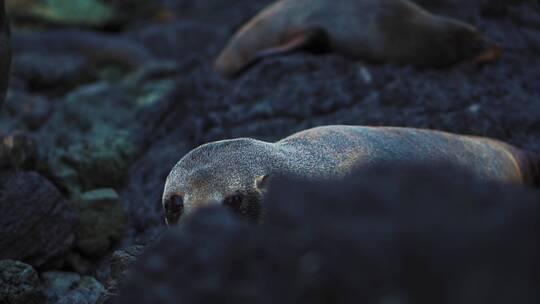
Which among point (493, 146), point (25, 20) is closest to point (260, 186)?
point (493, 146)

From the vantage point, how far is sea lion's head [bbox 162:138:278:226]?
314 cm

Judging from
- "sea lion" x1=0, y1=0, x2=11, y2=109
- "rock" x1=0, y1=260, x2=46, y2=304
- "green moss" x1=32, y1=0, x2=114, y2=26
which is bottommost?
"green moss" x1=32, y1=0, x2=114, y2=26

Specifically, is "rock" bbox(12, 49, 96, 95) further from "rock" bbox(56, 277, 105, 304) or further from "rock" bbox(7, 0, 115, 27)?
"rock" bbox(56, 277, 105, 304)

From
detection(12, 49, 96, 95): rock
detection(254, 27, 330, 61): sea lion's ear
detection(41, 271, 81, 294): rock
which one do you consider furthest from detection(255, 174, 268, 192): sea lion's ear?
detection(12, 49, 96, 95): rock

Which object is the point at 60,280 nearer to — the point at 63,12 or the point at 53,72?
the point at 53,72

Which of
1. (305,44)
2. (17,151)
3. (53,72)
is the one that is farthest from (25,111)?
(305,44)

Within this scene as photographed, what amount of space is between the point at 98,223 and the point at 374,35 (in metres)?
3.13

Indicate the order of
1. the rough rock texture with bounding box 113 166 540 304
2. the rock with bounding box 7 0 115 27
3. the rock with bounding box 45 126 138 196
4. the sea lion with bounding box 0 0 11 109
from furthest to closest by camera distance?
the rock with bounding box 7 0 115 27 < the rock with bounding box 45 126 138 196 < the sea lion with bounding box 0 0 11 109 < the rough rock texture with bounding box 113 166 540 304

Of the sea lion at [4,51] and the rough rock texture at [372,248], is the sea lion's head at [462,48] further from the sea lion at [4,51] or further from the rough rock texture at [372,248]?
the rough rock texture at [372,248]

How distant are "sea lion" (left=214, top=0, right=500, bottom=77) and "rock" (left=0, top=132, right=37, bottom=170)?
2.18 meters

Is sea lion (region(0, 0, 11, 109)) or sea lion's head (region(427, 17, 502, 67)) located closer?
sea lion (region(0, 0, 11, 109))

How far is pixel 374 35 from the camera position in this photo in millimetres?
6469

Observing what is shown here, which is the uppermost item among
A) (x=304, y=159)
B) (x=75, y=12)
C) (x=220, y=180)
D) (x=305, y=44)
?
(x=220, y=180)

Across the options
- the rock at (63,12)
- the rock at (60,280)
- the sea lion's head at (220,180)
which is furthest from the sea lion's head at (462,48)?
the rock at (63,12)
